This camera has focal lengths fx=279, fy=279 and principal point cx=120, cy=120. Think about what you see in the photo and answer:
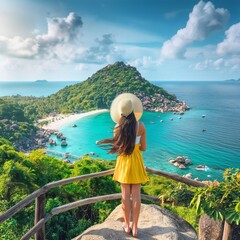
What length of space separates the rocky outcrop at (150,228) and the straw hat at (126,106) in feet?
5.06

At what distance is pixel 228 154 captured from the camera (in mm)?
46188

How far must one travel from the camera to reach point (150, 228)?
400 cm

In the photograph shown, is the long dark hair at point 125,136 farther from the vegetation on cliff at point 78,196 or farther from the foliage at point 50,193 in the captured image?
the foliage at point 50,193

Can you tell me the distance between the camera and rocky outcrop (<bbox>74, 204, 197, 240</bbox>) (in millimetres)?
3746

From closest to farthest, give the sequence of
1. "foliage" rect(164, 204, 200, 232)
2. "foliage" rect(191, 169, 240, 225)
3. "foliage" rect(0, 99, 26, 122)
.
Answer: "foliage" rect(191, 169, 240, 225), "foliage" rect(164, 204, 200, 232), "foliage" rect(0, 99, 26, 122)

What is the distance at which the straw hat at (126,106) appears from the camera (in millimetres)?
3496

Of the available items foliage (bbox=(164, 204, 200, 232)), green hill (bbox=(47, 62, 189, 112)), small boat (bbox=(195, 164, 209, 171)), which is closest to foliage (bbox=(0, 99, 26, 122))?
green hill (bbox=(47, 62, 189, 112))

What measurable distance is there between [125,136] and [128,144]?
116mm

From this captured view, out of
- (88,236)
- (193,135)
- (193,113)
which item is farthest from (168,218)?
(193,113)

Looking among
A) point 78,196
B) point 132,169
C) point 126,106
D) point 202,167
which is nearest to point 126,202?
point 132,169

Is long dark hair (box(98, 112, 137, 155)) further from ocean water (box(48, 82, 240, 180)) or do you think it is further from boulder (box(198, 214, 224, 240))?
ocean water (box(48, 82, 240, 180))

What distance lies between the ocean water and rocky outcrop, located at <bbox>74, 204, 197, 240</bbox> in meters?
34.2

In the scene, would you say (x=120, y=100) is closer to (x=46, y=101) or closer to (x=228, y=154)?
(x=228, y=154)

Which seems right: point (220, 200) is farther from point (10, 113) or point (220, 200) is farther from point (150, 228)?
point (10, 113)
